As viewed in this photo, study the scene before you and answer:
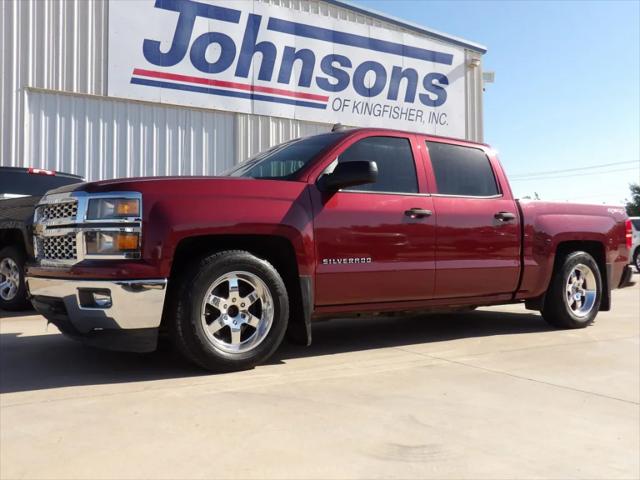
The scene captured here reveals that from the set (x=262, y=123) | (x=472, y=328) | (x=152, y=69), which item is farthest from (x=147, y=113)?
(x=472, y=328)

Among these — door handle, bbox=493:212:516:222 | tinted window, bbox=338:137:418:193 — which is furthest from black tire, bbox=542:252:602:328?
tinted window, bbox=338:137:418:193

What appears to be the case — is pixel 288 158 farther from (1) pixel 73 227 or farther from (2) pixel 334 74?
(2) pixel 334 74

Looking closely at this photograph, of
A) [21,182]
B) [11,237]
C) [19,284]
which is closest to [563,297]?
[19,284]

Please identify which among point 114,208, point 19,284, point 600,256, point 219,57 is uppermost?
point 219,57

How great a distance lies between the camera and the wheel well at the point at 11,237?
6.76m

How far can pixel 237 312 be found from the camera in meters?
4.03

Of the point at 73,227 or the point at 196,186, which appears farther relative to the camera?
the point at 196,186

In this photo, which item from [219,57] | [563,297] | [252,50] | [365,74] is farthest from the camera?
[365,74]

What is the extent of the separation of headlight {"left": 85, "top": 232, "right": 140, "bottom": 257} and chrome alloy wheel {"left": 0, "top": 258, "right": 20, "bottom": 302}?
3753 mm

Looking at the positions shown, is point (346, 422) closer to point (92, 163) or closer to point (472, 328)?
point (472, 328)

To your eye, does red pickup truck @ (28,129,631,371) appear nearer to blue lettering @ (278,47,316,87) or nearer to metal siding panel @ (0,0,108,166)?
metal siding panel @ (0,0,108,166)

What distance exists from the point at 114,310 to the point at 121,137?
8159 mm

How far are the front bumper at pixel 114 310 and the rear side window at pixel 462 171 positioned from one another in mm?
2671

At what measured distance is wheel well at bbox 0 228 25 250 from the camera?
676 centimetres
